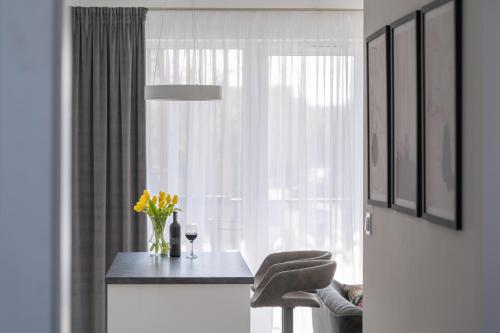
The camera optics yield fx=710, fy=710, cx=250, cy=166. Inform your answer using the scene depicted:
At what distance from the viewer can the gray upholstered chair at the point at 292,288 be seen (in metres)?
4.11

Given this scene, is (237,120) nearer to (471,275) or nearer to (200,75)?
(200,75)

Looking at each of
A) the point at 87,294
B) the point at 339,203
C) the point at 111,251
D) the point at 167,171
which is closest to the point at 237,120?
the point at 167,171

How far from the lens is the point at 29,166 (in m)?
1.18

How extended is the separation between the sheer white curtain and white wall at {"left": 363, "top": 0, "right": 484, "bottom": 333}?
2.38 meters

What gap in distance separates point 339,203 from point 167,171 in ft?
4.60

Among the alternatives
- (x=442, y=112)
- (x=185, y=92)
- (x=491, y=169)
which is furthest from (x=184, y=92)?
(x=491, y=169)

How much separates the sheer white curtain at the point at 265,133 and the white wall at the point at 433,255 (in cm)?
238

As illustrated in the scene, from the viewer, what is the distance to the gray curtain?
5.47 metres

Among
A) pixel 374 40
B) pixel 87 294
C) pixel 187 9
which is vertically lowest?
pixel 87 294

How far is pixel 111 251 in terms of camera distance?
18.2 ft

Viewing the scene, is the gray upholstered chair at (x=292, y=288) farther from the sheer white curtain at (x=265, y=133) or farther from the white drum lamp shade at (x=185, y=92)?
the sheer white curtain at (x=265, y=133)

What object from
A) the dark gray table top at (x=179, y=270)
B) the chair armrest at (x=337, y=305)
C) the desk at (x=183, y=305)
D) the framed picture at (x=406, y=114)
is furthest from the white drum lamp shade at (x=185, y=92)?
the framed picture at (x=406, y=114)

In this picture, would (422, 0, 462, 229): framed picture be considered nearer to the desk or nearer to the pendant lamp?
the desk

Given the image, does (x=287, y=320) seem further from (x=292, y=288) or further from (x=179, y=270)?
(x=179, y=270)
